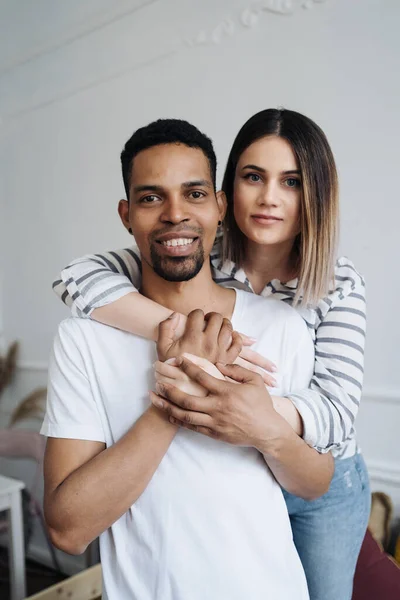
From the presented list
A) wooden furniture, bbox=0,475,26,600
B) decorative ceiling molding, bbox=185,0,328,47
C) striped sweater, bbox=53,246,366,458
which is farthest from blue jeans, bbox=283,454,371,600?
→ decorative ceiling molding, bbox=185,0,328,47

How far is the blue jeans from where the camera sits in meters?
1.30

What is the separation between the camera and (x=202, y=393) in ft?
2.96

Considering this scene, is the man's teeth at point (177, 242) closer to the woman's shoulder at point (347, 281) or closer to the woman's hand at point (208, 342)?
the woman's hand at point (208, 342)

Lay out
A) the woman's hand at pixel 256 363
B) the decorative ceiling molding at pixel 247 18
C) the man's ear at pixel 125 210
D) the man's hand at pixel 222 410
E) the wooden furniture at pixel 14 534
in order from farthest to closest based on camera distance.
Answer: the wooden furniture at pixel 14 534 → the decorative ceiling molding at pixel 247 18 → the man's ear at pixel 125 210 → the woman's hand at pixel 256 363 → the man's hand at pixel 222 410

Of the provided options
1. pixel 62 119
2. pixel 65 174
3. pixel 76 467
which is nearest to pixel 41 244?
pixel 65 174

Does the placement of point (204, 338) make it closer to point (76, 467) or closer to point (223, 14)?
point (76, 467)

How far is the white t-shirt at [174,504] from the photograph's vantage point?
883 millimetres

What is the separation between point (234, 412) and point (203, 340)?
0.44 ft

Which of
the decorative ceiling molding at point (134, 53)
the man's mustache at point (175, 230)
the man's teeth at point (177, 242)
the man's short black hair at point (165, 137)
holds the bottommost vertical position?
the man's teeth at point (177, 242)

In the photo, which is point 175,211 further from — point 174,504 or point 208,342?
point 174,504

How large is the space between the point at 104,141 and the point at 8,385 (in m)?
1.72

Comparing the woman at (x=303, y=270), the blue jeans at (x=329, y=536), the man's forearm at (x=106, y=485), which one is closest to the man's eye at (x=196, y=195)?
the woman at (x=303, y=270)

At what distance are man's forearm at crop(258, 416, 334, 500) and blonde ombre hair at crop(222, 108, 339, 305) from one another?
365 millimetres

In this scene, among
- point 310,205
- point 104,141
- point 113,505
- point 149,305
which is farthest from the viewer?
point 104,141
